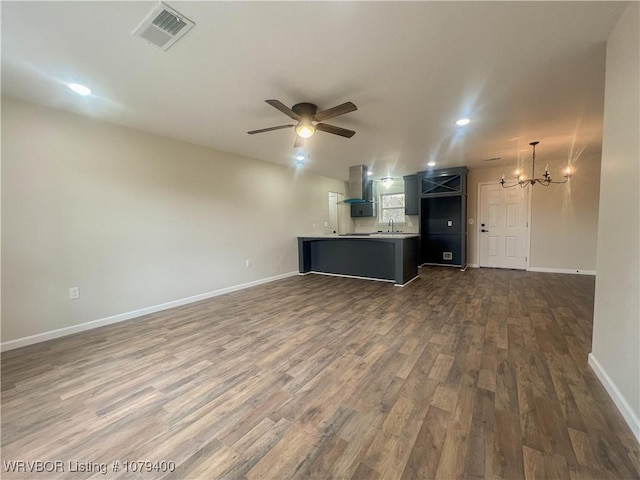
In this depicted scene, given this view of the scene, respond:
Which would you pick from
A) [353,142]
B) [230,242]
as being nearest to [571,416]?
[353,142]

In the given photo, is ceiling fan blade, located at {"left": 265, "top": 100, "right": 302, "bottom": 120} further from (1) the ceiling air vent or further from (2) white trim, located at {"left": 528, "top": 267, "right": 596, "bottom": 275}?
(2) white trim, located at {"left": 528, "top": 267, "right": 596, "bottom": 275}

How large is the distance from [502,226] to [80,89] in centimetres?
745

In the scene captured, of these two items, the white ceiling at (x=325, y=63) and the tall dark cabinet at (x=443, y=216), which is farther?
the tall dark cabinet at (x=443, y=216)

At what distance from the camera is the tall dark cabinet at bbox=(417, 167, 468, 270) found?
5.96m

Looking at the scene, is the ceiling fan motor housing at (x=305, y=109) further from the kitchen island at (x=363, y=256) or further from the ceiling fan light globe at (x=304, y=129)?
the kitchen island at (x=363, y=256)

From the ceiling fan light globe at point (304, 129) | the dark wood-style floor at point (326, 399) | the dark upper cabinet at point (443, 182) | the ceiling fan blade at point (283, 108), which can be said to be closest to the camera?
the dark wood-style floor at point (326, 399)

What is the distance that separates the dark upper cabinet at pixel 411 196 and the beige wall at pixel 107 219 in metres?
4.03

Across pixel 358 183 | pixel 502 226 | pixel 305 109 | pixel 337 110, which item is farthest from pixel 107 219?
pixel 502 226

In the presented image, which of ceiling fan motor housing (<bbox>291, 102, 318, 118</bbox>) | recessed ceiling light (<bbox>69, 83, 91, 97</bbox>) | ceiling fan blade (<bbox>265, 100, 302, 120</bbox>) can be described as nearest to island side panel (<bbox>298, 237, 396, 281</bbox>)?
ceiling fan motor housing (<bbox>291, 102, 318, 118</bbox>)

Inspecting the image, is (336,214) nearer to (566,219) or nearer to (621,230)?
(566,219)

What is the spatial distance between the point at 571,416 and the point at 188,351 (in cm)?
281

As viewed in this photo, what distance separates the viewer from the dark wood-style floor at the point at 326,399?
4.05ft

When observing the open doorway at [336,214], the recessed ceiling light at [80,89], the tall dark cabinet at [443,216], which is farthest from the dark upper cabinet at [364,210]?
the recessed ceiling light at [80,89]

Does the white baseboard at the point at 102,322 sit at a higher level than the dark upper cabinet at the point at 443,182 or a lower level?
lower
